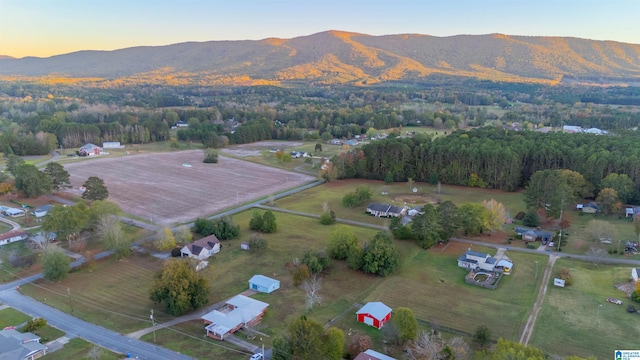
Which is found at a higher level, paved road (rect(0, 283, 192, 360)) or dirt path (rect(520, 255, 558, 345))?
paved road (rect(0, 283, 192, 360))

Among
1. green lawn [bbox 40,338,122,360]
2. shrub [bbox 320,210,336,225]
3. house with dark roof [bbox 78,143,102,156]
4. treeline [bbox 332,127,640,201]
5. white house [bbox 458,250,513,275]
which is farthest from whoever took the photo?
house with dark roof [bbox 78,143,102,156]

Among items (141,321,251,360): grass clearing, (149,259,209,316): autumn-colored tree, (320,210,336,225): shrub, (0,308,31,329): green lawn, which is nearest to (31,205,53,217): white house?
(0,308,31,329): green lawn

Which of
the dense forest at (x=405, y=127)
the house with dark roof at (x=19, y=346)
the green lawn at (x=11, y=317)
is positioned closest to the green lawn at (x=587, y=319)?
the dense forest at (x=405, y=127)

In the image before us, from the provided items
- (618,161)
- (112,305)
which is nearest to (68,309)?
(112,305)

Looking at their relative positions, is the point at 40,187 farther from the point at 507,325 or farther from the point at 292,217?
the point at 507,325

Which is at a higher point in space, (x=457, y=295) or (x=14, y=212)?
(x=14, y=212)

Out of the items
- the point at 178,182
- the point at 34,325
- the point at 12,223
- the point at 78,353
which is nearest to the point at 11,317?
the point at 34,325

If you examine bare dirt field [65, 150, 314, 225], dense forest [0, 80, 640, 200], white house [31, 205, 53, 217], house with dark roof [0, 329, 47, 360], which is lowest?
bare dirt field [65, 150, 314, 225]

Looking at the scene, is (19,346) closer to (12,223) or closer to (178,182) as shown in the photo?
(12,223)

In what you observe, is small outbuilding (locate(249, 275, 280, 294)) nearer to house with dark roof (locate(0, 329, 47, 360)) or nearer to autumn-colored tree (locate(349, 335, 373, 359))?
autumn-colored tree (locate(349, 335, 373, 359))
